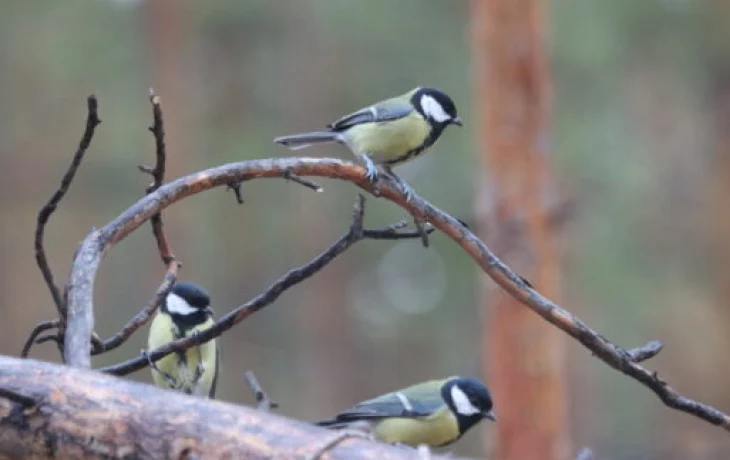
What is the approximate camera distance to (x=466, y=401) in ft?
9.31

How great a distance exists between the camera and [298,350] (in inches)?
516

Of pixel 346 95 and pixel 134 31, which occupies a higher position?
pixel 134 31

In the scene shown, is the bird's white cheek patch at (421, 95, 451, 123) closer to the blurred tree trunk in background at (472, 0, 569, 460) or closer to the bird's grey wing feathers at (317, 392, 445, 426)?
the bird's grey wing feathers at (317, 392, 445, 426)

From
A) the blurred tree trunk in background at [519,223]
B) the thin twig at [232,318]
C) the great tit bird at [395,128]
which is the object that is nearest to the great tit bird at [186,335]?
the great tit bird at [395,128]

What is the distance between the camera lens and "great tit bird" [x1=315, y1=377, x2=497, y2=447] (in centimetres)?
278

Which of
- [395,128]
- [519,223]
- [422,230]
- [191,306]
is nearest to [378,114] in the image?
[395,128]

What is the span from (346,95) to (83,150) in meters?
9.21

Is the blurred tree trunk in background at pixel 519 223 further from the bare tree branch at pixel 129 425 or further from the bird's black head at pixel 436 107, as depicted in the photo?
the bare tree branch at pixel 129 425

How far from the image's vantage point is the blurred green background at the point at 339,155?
9992 mm

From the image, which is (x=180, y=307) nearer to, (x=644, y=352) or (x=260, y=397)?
(x=260, y=397)

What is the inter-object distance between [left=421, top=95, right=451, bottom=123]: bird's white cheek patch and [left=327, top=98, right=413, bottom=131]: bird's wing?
0.05m

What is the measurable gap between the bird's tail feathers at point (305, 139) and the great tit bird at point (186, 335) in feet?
1.49

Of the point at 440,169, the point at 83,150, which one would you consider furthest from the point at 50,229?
the point at 83,150

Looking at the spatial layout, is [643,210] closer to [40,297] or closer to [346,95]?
[346,95]
